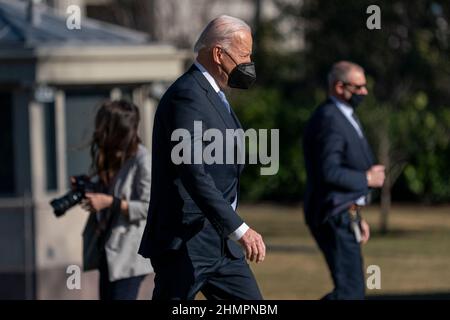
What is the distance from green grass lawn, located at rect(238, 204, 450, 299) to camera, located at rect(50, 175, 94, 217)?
15.0 ft

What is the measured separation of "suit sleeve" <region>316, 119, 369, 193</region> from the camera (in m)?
9.45

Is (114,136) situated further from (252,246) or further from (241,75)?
(252,246)

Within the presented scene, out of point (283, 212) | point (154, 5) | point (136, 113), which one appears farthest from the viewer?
point (154, 5)

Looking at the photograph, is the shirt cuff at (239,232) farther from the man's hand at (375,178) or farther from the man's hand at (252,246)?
the man's hand at (375,178)

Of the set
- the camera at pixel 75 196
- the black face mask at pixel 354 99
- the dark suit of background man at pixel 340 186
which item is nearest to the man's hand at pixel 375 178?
the dark suit of background man at pixel 340 186

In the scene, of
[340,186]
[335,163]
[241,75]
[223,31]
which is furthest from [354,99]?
[223,31]

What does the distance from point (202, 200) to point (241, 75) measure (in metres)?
0.79

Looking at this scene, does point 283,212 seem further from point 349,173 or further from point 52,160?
point 349,173

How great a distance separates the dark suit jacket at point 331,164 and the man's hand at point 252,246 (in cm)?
289

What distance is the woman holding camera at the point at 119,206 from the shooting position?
27.7 feet

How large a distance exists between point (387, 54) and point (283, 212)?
17.3ft

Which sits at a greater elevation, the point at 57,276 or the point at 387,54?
the point at 387,54

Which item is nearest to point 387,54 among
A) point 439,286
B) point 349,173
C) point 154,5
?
point 154,5
